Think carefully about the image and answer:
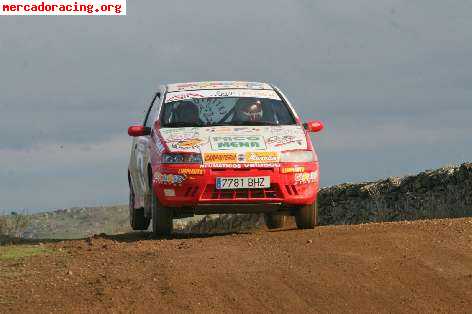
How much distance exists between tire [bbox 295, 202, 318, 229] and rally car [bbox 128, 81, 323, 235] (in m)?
0.01

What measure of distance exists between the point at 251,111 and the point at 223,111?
0.40 metres

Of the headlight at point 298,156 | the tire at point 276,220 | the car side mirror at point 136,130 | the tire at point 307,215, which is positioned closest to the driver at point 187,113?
the car side mirror at point 136,130

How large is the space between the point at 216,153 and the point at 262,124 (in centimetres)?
118

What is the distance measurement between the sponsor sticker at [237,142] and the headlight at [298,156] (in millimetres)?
281

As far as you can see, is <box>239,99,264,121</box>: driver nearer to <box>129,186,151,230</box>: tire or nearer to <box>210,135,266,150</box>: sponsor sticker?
<box>210,135,266,150</box>: sponsor sticker

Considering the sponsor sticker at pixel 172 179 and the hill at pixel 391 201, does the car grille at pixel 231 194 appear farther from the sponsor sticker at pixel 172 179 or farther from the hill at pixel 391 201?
the hill at pixel 391 201

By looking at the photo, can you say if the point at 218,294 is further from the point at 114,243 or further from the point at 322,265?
the point at 114,243

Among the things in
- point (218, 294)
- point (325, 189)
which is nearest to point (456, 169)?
point (325, 189)

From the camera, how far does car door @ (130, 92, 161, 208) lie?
1373 cm

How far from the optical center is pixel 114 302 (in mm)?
8594

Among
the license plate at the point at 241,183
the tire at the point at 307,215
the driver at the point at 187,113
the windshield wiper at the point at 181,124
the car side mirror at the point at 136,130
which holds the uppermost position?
the driver at the point at 187,113

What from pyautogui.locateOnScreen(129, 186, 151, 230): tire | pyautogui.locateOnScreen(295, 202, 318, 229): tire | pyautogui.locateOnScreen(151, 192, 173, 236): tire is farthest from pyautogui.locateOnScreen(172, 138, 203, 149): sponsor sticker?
pyautogui.locateOnScreen(129, 186, 151, 230): tire

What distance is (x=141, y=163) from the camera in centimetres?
1428

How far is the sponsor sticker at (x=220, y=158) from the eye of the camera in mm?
12164
